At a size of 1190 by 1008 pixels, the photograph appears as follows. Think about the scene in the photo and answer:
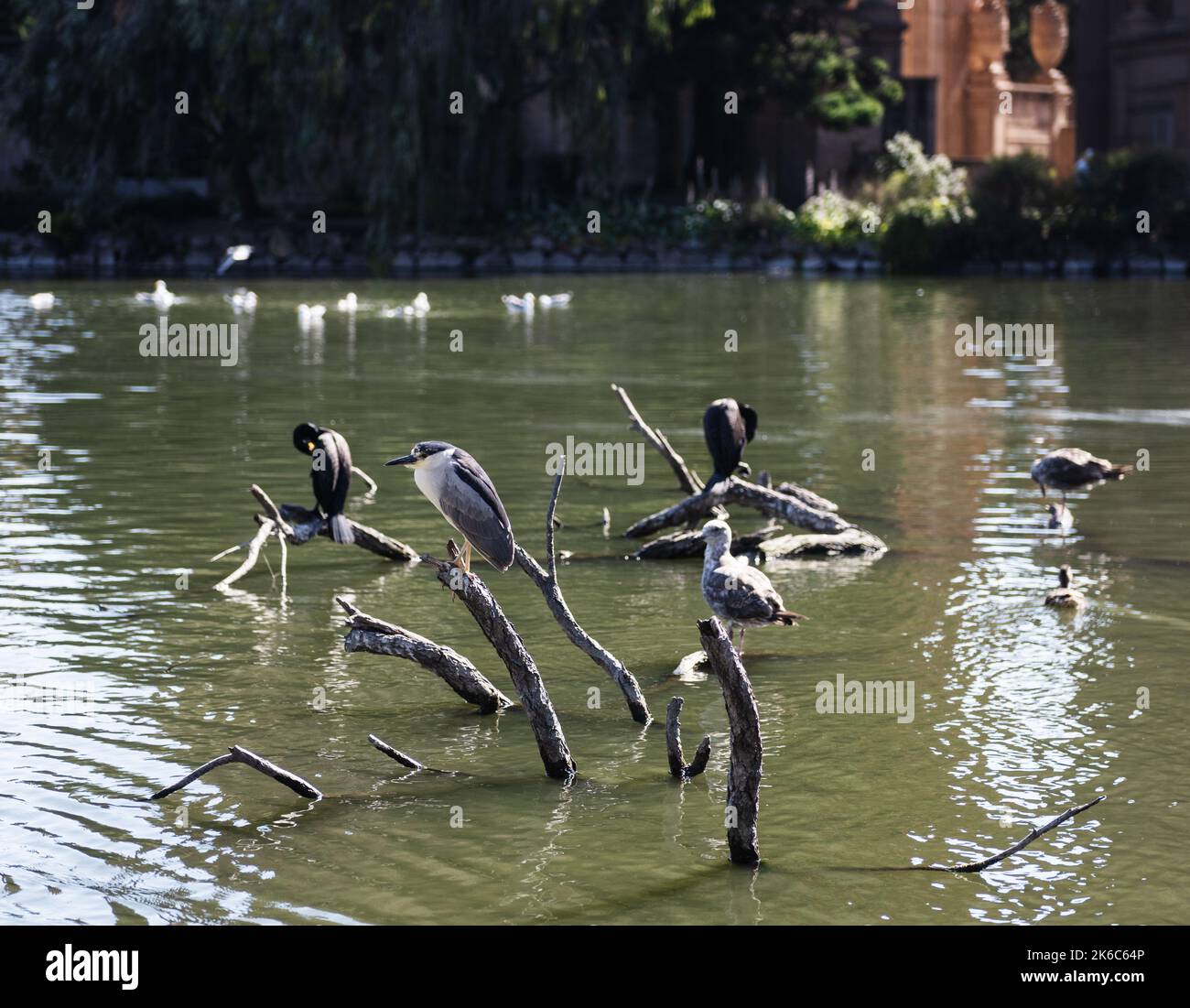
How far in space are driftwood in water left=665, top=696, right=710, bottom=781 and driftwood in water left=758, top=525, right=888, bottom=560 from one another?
14.1 feet

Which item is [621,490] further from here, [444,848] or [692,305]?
[692,305]

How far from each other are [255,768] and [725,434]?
5.77 metres

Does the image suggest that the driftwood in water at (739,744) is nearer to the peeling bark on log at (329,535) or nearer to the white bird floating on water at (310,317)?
the peeling bark on log at (329,535)

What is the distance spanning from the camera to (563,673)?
967cm

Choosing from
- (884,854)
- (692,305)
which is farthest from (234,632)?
(692,305)

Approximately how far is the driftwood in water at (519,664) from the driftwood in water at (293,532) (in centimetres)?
292

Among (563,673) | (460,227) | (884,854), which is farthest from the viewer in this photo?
(460,227)

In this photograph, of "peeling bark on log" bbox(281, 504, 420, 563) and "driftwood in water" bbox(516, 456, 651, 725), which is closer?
"driftwood in water" bbox(516, 456, 651, 725)

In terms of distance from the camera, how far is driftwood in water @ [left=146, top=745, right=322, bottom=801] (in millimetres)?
7004

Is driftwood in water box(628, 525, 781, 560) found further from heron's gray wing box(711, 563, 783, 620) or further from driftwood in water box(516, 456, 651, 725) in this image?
driftwood in water box(516, 456, 651, 725)

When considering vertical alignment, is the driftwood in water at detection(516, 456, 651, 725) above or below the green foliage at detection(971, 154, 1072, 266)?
below

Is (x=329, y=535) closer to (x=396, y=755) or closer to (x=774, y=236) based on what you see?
(x=396, y=755)

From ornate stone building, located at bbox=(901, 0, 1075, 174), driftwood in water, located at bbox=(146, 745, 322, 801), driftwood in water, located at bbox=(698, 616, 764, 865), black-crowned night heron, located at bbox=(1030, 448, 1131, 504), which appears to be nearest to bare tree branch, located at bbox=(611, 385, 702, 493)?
black-crowned night heron, located at bbox=(1030, 448, 1131, 504)
